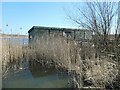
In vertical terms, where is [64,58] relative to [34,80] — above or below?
above

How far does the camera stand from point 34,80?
486 cm

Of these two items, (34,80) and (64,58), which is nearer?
(34,80)

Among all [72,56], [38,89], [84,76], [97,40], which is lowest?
[38,89]

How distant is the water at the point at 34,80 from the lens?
438 cm

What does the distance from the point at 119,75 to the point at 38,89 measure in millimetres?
1742

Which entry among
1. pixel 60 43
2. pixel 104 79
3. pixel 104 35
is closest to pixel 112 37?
pixel 104 35

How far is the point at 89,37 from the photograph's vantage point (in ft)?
24.2

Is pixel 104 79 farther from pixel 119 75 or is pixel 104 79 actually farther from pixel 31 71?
pixel 31 71

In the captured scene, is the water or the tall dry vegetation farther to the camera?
the water

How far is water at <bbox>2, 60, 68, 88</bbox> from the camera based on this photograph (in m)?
4.38

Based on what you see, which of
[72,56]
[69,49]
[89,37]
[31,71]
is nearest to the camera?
[72,56]

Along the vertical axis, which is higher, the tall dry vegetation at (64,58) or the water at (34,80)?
the tall dry vegetation at (64,58)

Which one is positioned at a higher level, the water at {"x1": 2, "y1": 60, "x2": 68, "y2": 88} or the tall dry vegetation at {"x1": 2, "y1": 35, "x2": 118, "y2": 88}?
the tall dry vegetation at {"x1": 2, "y1": 35, "x2": 118, "y2": 88}

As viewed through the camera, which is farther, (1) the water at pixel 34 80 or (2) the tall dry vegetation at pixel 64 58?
(1) the water at pixel 34 80
